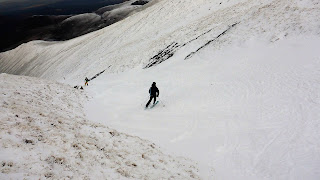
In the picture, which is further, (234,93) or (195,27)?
(195,27)

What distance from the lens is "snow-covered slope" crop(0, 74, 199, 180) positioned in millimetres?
5789

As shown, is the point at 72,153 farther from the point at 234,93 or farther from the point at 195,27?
the point at 195,27

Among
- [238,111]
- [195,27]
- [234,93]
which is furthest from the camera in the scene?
[195,27]

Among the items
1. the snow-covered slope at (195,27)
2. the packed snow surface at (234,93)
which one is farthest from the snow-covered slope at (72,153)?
the snow-covered slope at (195,27)

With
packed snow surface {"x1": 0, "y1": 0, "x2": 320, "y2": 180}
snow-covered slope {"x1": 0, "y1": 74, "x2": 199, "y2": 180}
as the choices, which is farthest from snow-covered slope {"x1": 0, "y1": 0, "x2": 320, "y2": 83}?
snow-covered slope {"x1": 0, "y1": 74, "x2": 199, "y2": 180}

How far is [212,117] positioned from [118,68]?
70.7 feet

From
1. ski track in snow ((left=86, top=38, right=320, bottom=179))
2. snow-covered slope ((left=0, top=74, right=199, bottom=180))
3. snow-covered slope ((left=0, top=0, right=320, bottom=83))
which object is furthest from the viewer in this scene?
snow-covered slope ((left=0, top=0, right=320, bottom=83))

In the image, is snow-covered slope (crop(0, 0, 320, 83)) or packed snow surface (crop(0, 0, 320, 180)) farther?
snow-covered slope (crop(0, 0, 320, 83))

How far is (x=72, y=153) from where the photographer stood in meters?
6.93

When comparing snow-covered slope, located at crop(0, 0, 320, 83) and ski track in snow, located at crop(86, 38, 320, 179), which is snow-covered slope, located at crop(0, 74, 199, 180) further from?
snow-covered slope, located at crop(0, 0, 320, 83)

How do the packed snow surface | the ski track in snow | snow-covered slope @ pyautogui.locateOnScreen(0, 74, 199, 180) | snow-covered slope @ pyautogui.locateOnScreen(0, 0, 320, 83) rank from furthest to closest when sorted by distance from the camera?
1. snow-covered slope @ pyautogui.locateOnScreen(0, 0, 320, 83)
2. the packed snow surface
3. the ski track in snow
4. snow-covered slope @ pyautogui.locateOnScreen(0, 74, 199, 180)

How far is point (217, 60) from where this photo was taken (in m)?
20.2

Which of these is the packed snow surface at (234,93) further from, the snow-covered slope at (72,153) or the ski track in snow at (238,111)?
→ the snow-covered slope at (72,153)

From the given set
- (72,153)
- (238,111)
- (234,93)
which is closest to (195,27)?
(234,93)
